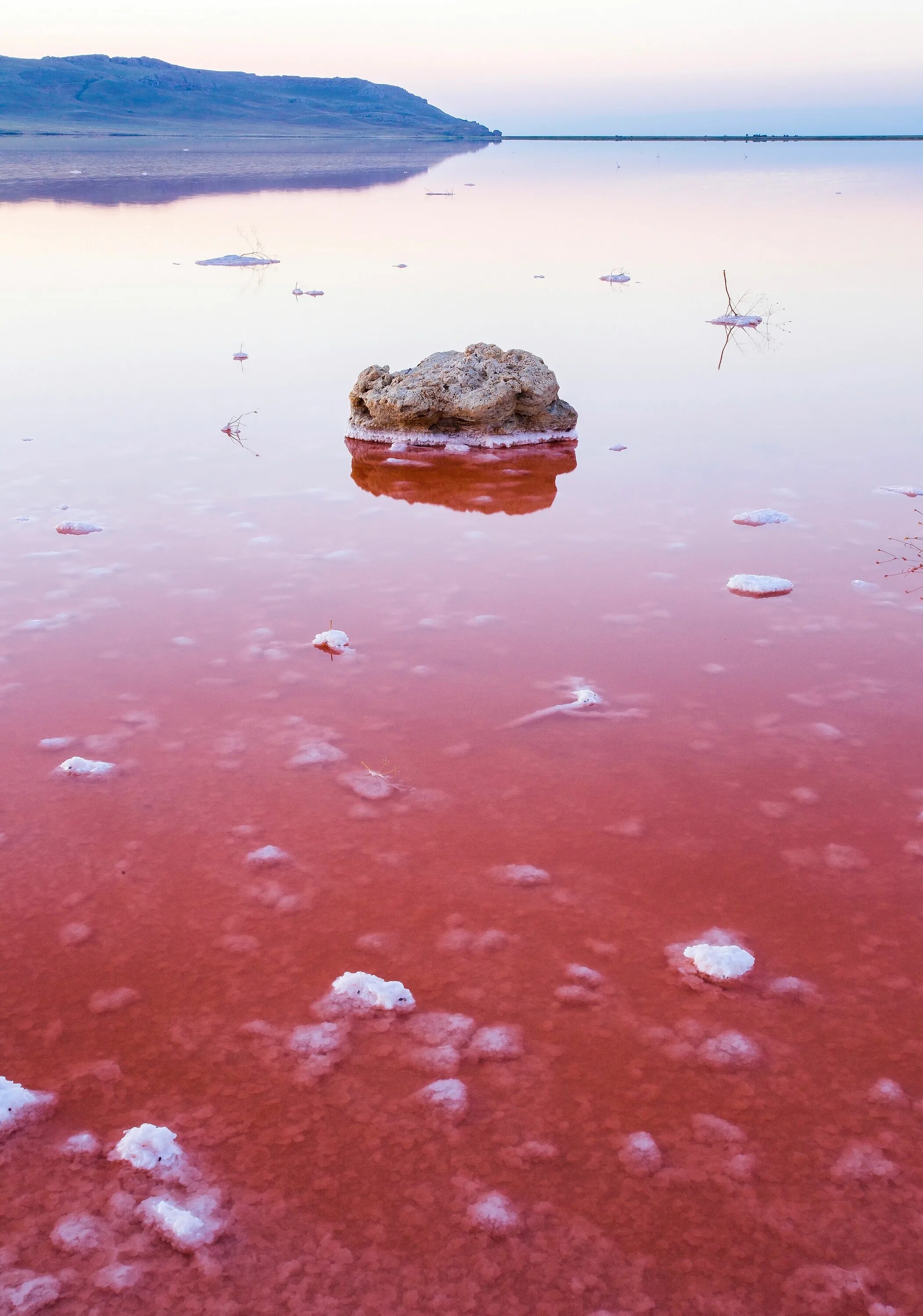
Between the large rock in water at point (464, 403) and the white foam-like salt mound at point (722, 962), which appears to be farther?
the large rock in water at point (464, 403)

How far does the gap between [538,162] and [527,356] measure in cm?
7333

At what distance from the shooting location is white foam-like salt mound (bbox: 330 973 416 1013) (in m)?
2.83

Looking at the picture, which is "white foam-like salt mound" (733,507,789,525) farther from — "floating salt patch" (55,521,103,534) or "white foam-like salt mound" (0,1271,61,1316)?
"white foam-like salt mound" (0,1271,61,1316)

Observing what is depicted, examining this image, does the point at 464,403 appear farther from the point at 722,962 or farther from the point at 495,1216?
the point at 495,1216

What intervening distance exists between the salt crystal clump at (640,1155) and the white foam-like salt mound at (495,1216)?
11.7 inches

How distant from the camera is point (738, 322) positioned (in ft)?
44.4

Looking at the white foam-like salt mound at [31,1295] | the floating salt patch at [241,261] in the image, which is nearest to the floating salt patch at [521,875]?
the white foam-like salt mound at [31,1295]

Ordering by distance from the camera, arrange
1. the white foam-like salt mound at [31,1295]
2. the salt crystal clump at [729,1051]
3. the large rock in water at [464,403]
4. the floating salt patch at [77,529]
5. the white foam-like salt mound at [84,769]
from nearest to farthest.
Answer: the white foam-like salt mound at [31,1295] → the salt crystal clump at [729,1051] → the white foam-like salt mound at [84,769] → the floating salt patch at [77,529] → the large rock in water at [464,403]

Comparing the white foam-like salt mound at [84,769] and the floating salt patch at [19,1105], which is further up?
the white foam-like salt mound at [84,769]

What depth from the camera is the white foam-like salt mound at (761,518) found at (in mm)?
6648

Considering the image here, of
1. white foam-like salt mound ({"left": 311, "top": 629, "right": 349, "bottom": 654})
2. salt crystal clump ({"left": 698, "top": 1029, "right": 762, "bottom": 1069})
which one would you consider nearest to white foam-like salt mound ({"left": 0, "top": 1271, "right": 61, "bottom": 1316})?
salt crystal clump ({"left": 698, "top": 1029, "right": 762, "bottom": 1069})

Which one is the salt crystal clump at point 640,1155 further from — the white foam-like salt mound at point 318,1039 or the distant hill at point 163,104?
the distant hill at point 163,104

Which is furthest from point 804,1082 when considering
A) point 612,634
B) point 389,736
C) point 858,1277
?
point 612,634

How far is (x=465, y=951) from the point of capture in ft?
9.99
